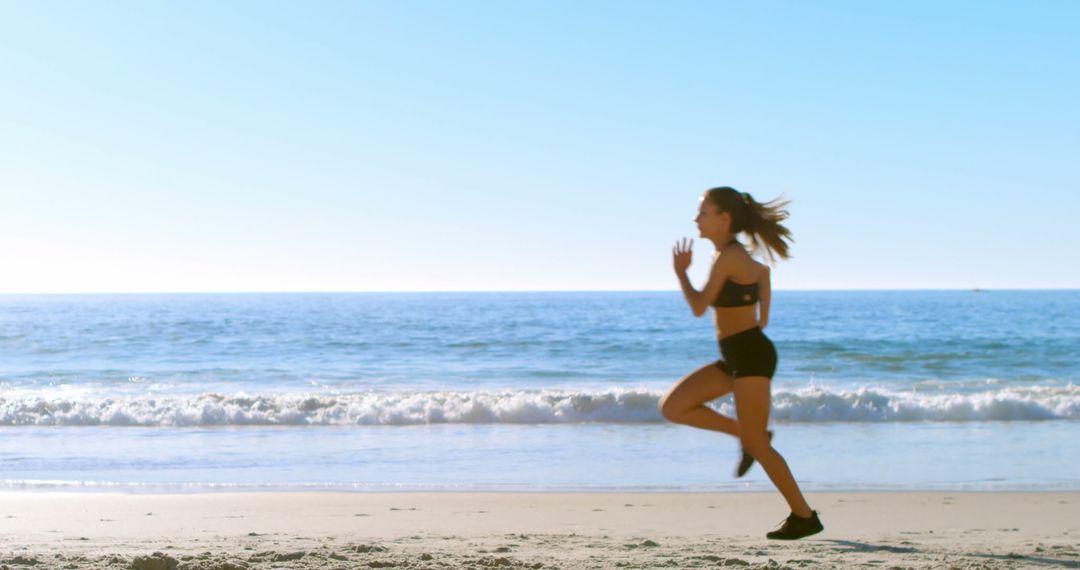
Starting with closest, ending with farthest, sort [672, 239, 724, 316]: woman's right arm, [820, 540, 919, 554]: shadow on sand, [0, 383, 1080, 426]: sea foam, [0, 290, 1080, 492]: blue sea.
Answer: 1. [672, 239, 724, 316]: woman's right arm
2. [820, 540, 919, 554]: shadow on sand
3. [0, 290, 1080, 492]: blue sea
4. [0, 383, 1080, 426]: sea foam

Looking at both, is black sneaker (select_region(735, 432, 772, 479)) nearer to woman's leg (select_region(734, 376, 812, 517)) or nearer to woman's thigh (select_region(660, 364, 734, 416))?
woman's leg (select_region(734, 376, 812, 517))

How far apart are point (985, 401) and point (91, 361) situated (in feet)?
69.9

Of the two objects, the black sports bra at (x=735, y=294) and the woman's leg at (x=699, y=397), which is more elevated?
the black sports bra at (x=735, y=294)

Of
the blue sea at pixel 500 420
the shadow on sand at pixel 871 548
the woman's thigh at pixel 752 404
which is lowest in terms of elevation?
the blue sea at pixel 500 420

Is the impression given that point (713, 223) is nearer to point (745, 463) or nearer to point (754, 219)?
point (754, 219)

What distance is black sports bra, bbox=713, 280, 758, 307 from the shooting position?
4.89 metres

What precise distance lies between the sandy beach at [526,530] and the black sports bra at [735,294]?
1.19 m

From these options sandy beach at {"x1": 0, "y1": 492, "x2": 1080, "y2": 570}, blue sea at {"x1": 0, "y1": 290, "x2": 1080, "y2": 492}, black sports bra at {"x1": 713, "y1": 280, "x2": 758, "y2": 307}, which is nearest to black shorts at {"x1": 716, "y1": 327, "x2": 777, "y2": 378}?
black sports bra at {"x1": 713, "y1": 280, "x2": 758, "y2": 307}

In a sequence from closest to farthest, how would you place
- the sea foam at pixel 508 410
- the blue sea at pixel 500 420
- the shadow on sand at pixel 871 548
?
1. the shadow on sand at pixel 871 548
2. the blue sea at pixel 500 420
3. the sea foam at pixel 508 410

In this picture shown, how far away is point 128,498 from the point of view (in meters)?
8.10

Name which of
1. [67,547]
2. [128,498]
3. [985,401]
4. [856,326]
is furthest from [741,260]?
[856,326]

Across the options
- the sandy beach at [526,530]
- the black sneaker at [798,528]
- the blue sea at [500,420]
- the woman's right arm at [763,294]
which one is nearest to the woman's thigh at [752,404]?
the woman's right arm at [763,294]

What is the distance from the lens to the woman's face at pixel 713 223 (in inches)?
198

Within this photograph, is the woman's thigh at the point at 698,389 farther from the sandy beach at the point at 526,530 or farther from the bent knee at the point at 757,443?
the sandy beach at the point at 526,530
